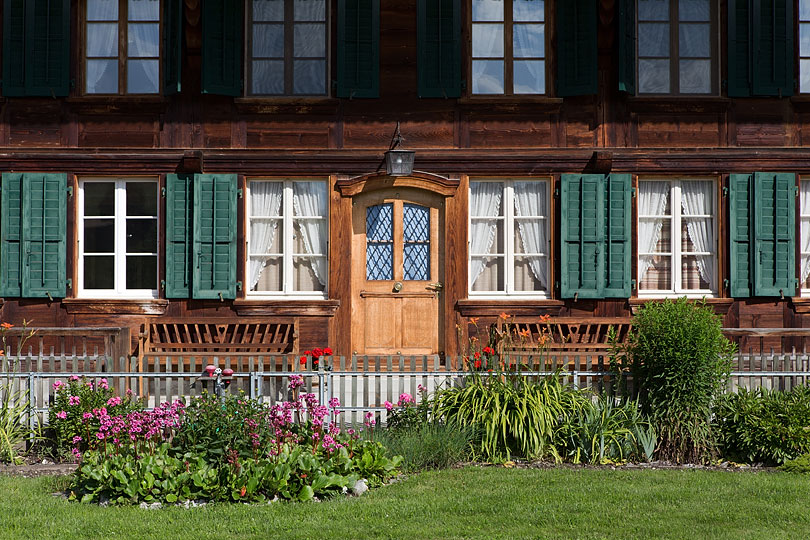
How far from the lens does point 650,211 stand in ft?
45.4

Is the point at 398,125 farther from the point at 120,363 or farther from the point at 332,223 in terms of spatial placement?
the point at 120,363

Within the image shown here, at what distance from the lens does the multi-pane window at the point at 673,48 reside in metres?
13.8

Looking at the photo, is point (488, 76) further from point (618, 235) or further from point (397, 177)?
point (618, 235)

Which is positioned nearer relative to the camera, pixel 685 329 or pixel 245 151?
pixel 685 329

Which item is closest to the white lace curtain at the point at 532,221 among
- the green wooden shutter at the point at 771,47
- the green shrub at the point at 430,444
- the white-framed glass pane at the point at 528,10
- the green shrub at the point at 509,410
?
the white-framed glass pane at the point at 528,10

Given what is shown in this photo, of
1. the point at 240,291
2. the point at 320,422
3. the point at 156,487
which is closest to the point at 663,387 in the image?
the point at 320,422

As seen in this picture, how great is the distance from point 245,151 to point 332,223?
154 centimetres

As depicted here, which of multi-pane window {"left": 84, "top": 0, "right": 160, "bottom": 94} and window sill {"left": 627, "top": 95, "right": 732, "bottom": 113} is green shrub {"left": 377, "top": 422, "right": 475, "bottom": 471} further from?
multi-pane window {"left": 84, "top": 0, "right": 160, "bottom": 94}

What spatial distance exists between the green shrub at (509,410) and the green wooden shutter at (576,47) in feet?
18.5

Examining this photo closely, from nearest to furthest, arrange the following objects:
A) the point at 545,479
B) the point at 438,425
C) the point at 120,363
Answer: the point at 545,479 → the point at 438,425 → the point at 120,363

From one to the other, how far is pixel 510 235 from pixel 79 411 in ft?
22.4

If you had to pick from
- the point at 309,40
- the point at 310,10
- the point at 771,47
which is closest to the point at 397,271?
the point at 309,40

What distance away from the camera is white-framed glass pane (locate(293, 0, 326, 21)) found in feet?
44.9

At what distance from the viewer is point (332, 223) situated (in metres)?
13.5
